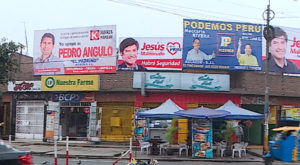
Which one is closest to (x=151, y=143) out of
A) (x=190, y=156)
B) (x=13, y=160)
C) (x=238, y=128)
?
(x=190, y=156)

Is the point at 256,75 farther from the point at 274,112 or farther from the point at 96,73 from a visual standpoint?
the point at 96,73

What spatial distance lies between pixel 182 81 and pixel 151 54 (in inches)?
→ 108

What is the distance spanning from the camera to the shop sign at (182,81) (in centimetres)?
2442

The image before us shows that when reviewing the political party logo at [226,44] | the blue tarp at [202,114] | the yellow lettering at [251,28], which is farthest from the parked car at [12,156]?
the yellow lettering at [251,28]

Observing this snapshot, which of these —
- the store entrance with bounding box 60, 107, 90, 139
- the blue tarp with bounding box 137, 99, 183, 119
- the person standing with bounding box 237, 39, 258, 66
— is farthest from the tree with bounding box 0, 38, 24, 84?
the person standing with bounding box 237, 39, 258, 66

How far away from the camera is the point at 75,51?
2608 cm

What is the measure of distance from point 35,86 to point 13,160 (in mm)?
18822

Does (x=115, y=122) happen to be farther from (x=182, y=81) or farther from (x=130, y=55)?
(x=182, y=81)

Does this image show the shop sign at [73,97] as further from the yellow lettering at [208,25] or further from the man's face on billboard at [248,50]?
the man's face on billboard at [248,50]

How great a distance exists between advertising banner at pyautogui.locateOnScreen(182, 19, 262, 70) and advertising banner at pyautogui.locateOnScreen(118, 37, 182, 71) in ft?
1.96

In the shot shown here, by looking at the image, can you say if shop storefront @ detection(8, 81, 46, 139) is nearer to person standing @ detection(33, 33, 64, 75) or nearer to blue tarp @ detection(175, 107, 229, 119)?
person standing @ detection(33, 33, 64, 75)

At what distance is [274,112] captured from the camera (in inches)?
1029

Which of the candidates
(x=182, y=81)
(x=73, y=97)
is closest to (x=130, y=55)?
(x=182, y=81)

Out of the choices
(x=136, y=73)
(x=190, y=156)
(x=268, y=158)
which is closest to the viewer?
(x=268, y=158)
